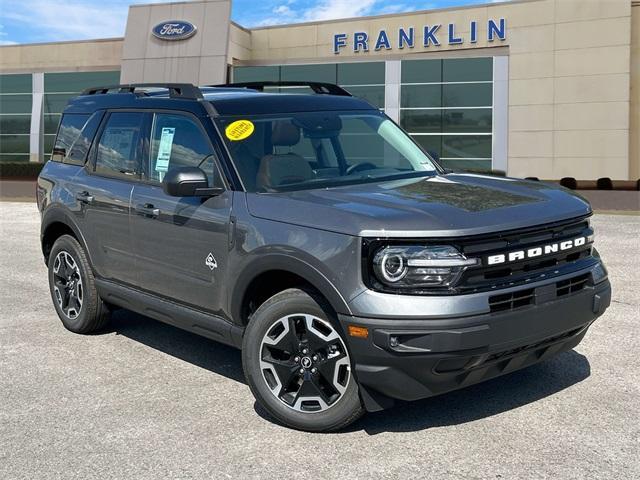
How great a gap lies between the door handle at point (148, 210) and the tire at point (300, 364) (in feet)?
4.05

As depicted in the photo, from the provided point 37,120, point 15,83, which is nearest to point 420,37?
point 37,120

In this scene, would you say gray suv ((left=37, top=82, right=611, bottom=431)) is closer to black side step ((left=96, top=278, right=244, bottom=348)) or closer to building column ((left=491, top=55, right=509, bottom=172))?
black side step ((left=96, top=278, right=244, bottom=348))

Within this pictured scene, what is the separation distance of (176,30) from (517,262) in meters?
40.0

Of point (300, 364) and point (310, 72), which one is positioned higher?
point (310, 72)

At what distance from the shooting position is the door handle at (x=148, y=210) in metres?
5.17

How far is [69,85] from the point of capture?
144 ft

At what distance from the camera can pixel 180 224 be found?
493cm

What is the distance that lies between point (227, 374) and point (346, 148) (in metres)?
1.79

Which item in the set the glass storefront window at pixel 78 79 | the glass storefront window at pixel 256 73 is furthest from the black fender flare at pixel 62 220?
the glass storefront window at pixel 78 79

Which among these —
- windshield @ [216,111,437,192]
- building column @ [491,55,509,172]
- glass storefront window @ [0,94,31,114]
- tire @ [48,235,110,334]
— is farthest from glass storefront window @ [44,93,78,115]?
windshield @ [216,111,437,192]

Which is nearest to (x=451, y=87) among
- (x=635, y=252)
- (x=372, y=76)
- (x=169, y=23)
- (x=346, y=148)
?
(x=372, y=76)

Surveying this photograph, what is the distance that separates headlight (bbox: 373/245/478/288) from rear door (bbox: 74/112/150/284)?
7.90 feet

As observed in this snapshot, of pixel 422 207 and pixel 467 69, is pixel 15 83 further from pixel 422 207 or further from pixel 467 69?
pixel 422 207

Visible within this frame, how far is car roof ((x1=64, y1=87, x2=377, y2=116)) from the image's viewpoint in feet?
16.7
